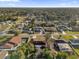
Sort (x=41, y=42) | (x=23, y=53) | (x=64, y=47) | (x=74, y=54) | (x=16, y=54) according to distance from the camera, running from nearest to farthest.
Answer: (x=16, y=54), (x=23, y=53), (x=74, y=54), (x=64, y=47), (x=41, y=42)

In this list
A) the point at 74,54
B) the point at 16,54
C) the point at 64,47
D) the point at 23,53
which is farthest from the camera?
the point at 64,47

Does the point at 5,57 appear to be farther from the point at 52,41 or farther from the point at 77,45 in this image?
the point at 77,45

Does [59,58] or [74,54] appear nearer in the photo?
[59,58]

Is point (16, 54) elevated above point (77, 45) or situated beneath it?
elevated above

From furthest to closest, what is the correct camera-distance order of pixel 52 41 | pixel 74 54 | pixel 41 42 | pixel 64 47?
pixel 52 41 → pixel 41 42 → pixel 64 47 → pixel 74 54

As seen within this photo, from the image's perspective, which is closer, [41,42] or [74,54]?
[74,54]

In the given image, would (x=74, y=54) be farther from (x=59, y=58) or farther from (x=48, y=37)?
(x=48, y=37)

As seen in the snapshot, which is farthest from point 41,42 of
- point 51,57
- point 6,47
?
point 51,57

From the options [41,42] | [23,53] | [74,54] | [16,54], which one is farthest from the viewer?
[41,42]

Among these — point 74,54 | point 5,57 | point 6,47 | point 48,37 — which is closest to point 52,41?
point 48,37
